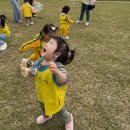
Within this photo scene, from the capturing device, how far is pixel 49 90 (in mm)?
2660

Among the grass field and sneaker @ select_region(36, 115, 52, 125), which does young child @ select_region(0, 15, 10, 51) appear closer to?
the grass field

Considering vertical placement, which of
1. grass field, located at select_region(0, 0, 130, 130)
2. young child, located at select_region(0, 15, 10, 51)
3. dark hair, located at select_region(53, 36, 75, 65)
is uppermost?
dark hair, located at select_region(53, 36, 75, 65)

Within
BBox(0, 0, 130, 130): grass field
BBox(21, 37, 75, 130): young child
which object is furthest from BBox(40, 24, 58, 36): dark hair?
BBox(21, 37, 75, 130): young child

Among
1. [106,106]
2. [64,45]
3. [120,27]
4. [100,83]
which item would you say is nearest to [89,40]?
[120,27]

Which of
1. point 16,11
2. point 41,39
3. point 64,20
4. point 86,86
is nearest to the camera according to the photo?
point 41,39

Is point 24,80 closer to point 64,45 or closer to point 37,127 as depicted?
point 37,127

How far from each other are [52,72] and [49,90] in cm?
31

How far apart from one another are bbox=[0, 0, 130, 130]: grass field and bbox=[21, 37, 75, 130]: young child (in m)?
0.81

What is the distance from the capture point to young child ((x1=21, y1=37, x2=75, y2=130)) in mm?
2346

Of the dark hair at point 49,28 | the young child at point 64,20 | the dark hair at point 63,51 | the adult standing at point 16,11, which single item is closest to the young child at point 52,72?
the dark hair at point 63,51

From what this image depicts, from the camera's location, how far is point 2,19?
6121 millimetres

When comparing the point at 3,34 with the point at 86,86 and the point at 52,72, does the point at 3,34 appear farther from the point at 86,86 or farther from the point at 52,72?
the point at 52,72

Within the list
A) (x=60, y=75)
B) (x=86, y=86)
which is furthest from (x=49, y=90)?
(x=86, y=86)

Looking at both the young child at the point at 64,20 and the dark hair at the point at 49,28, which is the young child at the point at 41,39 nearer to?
the dark hair at the point at 49,28
